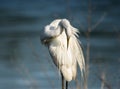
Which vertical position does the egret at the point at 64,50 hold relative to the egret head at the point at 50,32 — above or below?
below

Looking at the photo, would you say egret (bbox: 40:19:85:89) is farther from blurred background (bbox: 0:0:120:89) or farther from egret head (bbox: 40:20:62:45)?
blurred background (bbox: 0:0:120:89)

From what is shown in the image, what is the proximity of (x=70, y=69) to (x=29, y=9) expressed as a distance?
19469 millimetres

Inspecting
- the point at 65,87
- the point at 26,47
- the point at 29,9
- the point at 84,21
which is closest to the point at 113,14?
the point at 84,21

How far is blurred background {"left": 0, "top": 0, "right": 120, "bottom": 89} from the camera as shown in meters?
7.52

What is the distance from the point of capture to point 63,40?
23.3 feet

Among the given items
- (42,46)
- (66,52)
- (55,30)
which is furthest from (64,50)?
(42,46)

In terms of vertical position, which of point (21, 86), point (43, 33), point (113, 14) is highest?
point (113, 14)

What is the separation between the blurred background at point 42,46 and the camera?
752cm

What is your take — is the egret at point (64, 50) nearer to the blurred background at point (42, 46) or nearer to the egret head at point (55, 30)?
the egret head at point (55, 30)

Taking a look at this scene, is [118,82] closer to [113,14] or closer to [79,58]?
[79,58]

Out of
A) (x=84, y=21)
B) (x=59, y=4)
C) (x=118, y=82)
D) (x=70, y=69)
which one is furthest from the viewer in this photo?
(x=59, y=4)

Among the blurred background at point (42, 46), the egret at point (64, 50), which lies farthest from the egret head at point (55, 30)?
the blurred background at point (42, 46)

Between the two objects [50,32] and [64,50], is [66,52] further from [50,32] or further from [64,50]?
[50,32]

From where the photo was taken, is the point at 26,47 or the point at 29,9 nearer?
the point at 26,47
